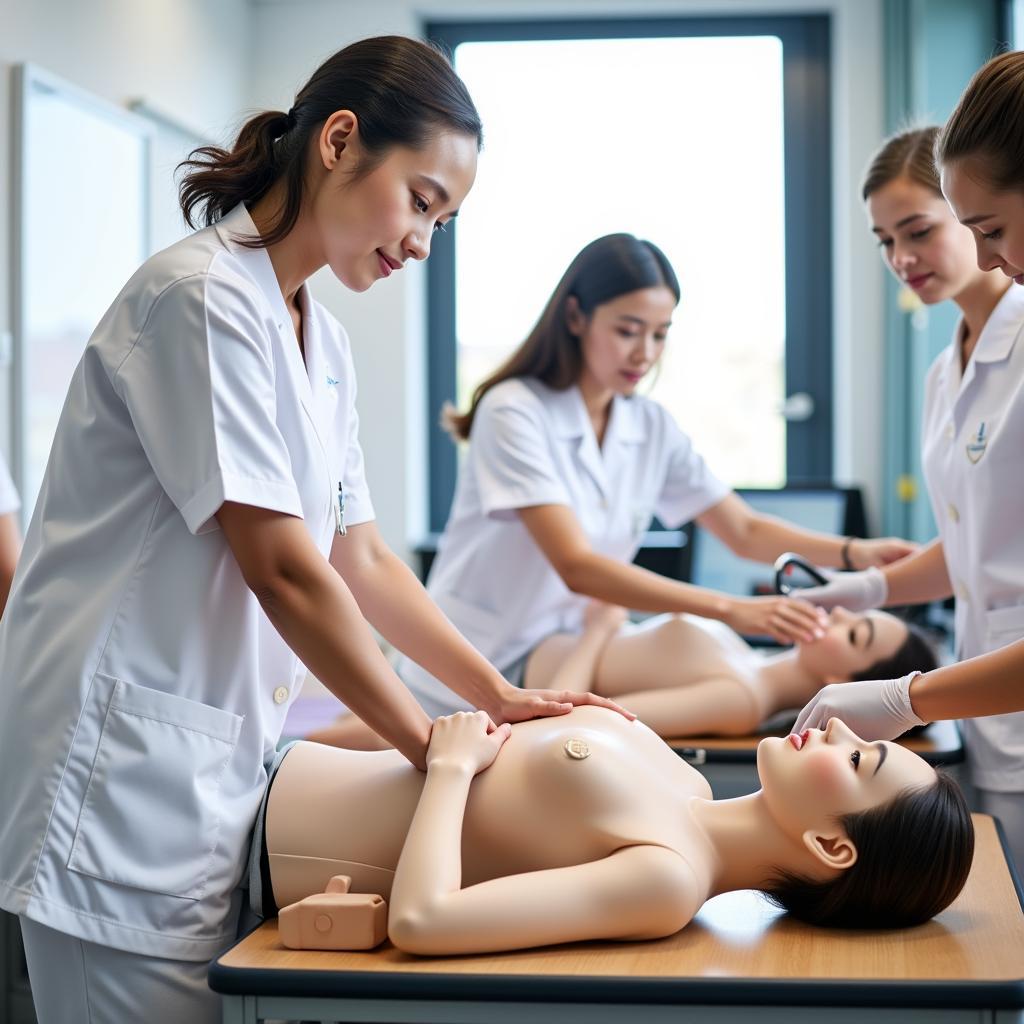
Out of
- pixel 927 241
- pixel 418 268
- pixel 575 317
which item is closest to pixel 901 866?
pixel 927 241

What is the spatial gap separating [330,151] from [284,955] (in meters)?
0.82

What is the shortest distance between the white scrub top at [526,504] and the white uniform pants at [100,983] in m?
1.06

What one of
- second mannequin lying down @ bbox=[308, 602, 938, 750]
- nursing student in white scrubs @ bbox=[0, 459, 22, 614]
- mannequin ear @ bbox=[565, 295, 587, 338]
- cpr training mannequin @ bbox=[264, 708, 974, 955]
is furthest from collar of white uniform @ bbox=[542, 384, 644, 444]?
cpr training mannequin @ bbox=[264, 708, 974, 955]

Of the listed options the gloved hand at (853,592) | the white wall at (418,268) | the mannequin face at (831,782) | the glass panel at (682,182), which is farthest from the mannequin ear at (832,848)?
the glass panel at (682,182)

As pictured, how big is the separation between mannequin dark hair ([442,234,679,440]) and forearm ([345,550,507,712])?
3.00 ft

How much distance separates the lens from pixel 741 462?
4.48 metres

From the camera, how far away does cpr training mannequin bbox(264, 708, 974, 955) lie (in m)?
1.26

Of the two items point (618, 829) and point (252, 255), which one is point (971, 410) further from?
point (252, 255)

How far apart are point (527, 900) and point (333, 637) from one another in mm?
318

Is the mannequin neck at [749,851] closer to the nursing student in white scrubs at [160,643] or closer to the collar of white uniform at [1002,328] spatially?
the nursing student in white scrubs at [160,643]

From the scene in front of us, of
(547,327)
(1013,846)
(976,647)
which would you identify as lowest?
(1013,846)

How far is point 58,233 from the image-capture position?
310cm

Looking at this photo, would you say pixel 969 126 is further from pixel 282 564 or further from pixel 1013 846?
pixel 1013 846

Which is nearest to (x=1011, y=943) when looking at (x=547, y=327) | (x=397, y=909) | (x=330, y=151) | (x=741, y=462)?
(x=397, y=909)
